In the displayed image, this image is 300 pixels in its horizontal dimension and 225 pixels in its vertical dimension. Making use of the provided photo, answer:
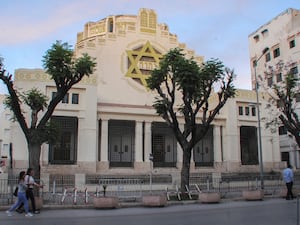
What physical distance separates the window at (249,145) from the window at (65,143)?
1949 centimetres

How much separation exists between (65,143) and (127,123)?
710 centimetres

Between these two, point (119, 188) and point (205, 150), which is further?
point (205, 150)

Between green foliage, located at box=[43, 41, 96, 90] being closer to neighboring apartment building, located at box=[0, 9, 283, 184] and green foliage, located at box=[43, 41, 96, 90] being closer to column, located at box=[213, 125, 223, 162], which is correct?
neighboring apartment building, located at box=[0, 9, 283, 184]

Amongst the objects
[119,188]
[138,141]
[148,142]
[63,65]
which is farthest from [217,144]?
[63,65]

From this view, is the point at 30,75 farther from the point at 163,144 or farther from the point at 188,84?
the point at 188,84

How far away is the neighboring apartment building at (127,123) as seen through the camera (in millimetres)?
34062

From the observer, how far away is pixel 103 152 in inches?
1391

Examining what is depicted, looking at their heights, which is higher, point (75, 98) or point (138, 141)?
point (75, 98)

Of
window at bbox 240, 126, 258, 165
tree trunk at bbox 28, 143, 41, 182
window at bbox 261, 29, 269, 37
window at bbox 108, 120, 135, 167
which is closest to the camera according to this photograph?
tree trunk at bbox 28, 143, 41, 182

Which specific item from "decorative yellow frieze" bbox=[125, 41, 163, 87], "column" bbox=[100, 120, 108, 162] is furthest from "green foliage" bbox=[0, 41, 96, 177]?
"decorative yellow frieze" bbox=[125, 41, 163, 87]

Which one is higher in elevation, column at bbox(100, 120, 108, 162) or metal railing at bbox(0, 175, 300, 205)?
column at bbox(100, 120, 108, 162)

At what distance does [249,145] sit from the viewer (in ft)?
142

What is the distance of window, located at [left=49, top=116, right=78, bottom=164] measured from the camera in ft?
113

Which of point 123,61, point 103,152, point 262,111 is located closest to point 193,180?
point 103,152
